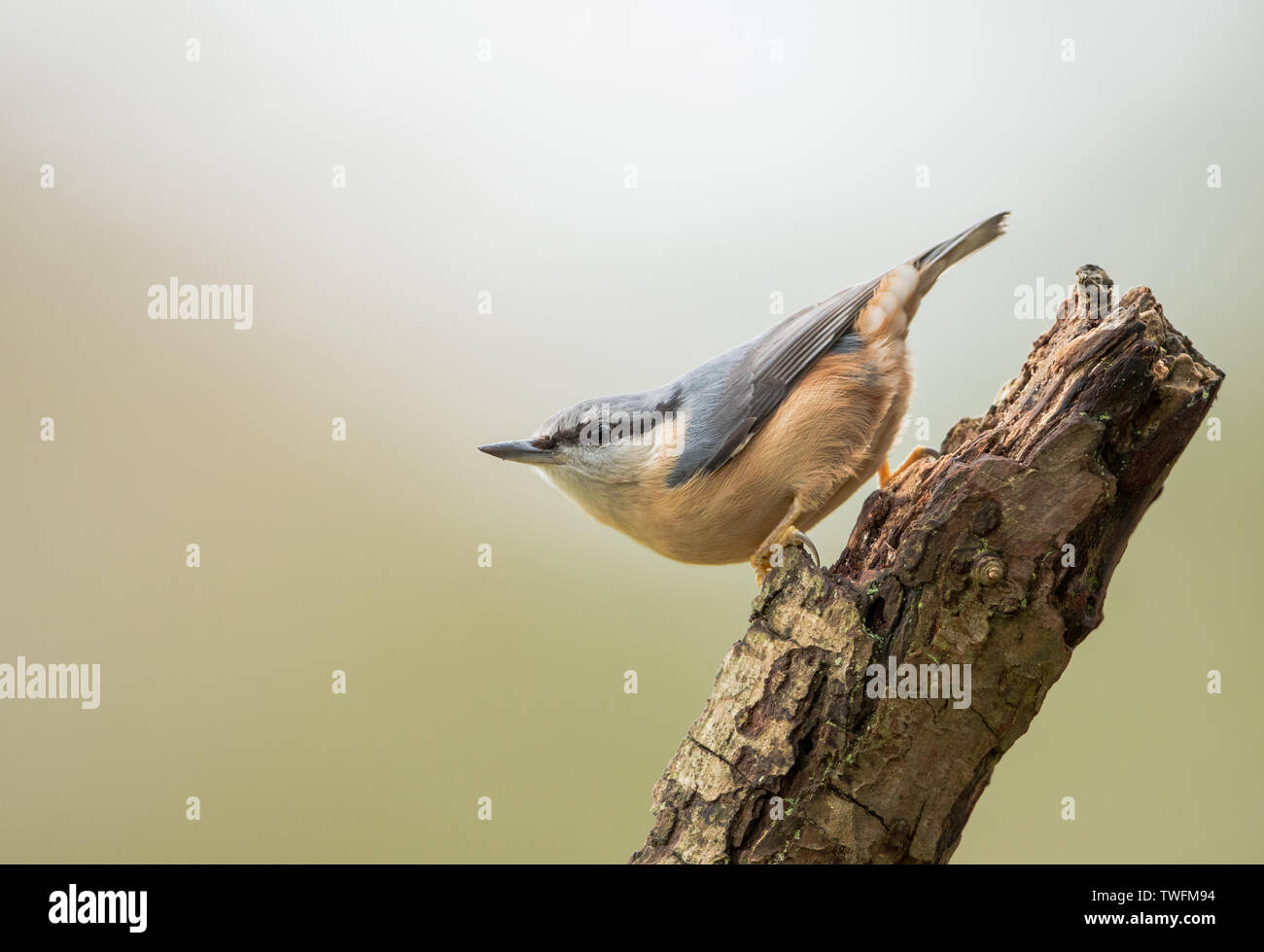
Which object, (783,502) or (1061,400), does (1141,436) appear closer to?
(1061,400)

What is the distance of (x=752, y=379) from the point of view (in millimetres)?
3002

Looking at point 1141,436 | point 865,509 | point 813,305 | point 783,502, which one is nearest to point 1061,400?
point 1141,436

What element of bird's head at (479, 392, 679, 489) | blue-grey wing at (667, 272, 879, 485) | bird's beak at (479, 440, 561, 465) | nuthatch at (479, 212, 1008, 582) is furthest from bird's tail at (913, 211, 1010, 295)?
bird's beak at (479, 440, 561, 465)

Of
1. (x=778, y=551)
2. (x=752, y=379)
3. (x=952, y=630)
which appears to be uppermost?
(x=752, y=379)

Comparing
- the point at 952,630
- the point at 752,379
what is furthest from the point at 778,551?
the point at 952,630

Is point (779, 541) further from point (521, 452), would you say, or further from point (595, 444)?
point (521, 452)

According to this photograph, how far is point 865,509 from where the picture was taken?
7.90 feet

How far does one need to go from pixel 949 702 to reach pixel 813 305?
1560 mm

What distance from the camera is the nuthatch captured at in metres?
2.85

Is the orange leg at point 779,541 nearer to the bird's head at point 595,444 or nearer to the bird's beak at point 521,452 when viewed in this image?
the bird's head at point 595,444

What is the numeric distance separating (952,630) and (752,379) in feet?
3.89

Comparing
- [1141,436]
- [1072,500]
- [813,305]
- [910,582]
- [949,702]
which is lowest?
[949,702]

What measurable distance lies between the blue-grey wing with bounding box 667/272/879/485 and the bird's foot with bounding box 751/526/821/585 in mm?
295

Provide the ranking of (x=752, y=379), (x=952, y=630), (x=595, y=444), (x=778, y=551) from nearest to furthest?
1. (x=952, y=630)
2. (x=778, y=551)
3. (x=595, y=444)
4. (x=752, y=379)
